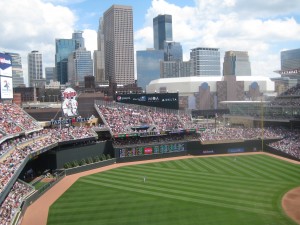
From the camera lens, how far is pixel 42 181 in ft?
140

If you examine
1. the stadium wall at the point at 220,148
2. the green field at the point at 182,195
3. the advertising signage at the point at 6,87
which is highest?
the advertising signage at the point at 6,87

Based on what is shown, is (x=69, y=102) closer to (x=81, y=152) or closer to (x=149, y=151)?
(x=81, y=152)

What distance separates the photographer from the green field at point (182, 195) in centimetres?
2858

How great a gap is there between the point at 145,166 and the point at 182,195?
1676 cm

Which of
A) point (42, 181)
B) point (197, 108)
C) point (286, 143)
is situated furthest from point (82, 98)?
point (197, 108)

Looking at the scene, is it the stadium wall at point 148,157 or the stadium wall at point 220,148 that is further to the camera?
the stadium wall at point 220,148

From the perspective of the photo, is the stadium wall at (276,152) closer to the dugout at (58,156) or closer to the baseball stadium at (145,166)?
the baseball stadium at (145,166)

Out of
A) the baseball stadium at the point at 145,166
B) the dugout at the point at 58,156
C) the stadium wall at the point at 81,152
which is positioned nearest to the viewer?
the baseball stadium at the point at 145,166

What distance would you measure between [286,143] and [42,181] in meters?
38.3

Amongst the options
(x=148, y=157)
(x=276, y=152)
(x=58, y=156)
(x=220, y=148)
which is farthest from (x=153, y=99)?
Result: (x=58, y=156)

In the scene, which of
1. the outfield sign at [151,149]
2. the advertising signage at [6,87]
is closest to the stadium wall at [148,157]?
the outfield sign at [151,149]

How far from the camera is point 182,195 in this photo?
35.0 m

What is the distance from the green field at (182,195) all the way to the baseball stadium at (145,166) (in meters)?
0.09

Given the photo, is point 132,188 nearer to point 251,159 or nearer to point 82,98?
point 251,159
